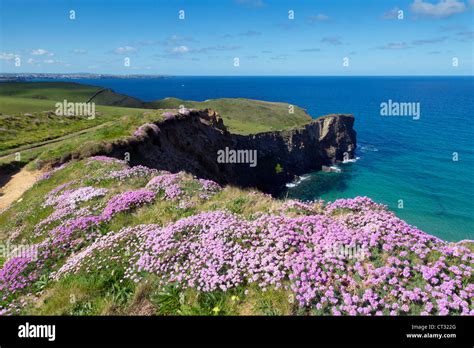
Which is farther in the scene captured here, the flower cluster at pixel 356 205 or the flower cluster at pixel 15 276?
the flower cluster at pixel 356 205

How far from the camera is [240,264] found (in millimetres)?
9148

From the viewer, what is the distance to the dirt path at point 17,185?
29.3 meters

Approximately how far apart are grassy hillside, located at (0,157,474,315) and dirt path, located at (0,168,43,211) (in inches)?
722

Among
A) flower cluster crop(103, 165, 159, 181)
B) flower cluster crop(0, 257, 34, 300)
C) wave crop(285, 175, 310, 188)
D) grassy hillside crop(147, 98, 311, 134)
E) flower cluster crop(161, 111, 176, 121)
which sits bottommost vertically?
wave crop(285, 175, 310, 188)

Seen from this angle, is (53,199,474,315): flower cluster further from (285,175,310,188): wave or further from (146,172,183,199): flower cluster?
(285,175,310,188): wave

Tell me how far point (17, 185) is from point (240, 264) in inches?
1292

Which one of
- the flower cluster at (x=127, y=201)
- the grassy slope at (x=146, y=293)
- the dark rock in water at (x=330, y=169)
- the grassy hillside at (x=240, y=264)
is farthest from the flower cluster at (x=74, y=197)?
the dark rock in water at (x=330, y=169)

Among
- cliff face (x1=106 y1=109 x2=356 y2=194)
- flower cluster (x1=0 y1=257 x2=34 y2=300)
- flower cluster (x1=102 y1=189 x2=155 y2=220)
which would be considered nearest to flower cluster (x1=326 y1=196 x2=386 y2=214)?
flower cluster (x1=102 y1=189 x2=155 y2=220)

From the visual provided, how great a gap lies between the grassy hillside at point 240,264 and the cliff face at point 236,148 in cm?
2197

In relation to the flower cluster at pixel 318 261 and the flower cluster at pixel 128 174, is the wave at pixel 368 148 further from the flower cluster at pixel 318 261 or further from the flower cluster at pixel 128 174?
the flower cluster at pixel 318 261

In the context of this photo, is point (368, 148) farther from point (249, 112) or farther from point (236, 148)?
point (236, 148)

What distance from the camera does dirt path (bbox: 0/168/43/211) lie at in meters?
29.3

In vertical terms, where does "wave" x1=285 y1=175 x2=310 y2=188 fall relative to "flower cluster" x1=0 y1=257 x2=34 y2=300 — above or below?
below
